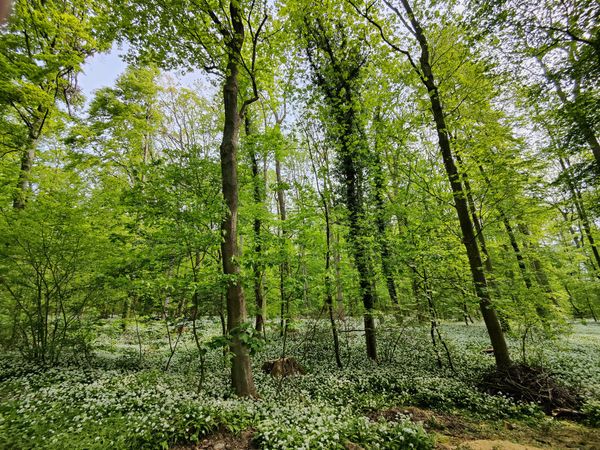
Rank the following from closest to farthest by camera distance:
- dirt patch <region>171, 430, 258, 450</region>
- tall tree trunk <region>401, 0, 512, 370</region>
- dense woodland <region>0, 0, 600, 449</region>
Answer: dirt patch <region>171, 430, 258, 450</region>, dense woodland <region>0, 0, 600, 449</region>, tall tree trunk <region>401, 0, 512, 370</region>

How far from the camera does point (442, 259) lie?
7.30 m

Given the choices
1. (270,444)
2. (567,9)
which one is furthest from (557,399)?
(567,9)

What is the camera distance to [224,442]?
12.3 ft

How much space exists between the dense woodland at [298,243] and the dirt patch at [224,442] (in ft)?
0.15

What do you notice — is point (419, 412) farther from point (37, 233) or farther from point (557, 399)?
point (37, 233)

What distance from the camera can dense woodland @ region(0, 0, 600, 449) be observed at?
14.4ft

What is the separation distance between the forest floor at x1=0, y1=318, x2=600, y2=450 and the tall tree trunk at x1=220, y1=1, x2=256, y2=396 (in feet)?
1.47

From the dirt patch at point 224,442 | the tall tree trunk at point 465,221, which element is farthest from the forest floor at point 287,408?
the tall tree trunk at point 465,221

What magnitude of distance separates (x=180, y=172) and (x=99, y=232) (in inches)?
124

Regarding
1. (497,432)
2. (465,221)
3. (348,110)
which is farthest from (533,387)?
(348,110)

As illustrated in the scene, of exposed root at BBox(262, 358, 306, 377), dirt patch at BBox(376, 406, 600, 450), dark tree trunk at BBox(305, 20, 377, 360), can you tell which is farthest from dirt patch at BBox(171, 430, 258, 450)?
dark tree trunk at BBox(305, 20, 377, 360)

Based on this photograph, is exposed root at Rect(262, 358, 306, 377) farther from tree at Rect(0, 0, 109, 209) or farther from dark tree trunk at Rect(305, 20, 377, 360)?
tree at Rect(0, 0, 109, 209)

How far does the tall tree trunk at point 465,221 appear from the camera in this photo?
6316 millimetres

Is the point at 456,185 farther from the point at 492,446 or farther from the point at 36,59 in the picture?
the point at 36,59
